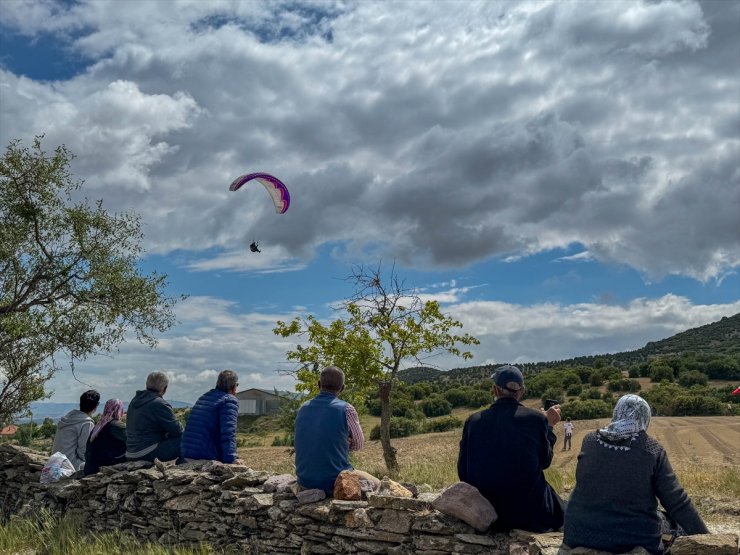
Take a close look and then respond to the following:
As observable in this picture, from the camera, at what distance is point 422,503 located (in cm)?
664

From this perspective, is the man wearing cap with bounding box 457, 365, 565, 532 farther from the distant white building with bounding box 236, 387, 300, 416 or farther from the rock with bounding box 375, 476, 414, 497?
the distant white building with bounding box 236, 387, 300, 416

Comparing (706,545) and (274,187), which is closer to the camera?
(706,545)

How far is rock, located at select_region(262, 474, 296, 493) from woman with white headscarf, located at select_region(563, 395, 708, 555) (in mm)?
3770

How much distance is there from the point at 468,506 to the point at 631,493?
1.56m

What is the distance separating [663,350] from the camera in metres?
91.6

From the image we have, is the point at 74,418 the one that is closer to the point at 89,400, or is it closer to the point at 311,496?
the point at 89,400

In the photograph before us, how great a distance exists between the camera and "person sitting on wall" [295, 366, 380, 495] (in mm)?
7477

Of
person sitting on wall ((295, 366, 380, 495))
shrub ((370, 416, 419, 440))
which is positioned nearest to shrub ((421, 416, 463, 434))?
shrub ((370, 416, 419, 440))

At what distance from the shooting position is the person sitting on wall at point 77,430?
11.3 m

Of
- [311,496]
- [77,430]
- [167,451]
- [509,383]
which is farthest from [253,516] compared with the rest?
[77,430]

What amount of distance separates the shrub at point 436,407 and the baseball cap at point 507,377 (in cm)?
4869

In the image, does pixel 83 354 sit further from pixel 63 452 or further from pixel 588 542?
pixel 588 542

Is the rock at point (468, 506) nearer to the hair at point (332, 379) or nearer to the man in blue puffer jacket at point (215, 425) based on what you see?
the hair at point (332, 379)

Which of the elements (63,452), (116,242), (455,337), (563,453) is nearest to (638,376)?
(563,453)
